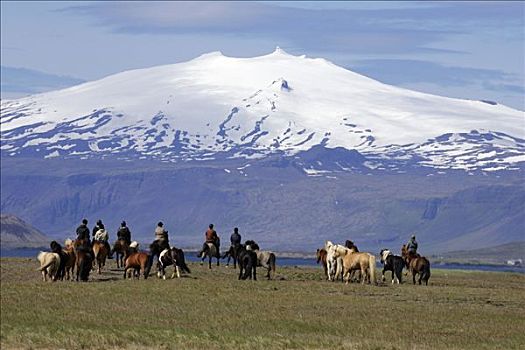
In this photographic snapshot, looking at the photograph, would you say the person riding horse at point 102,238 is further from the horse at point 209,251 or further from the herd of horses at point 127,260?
the horse at point 209,251

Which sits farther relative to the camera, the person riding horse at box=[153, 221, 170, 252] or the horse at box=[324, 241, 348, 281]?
the horse at box=[324, 241, 348, 281]

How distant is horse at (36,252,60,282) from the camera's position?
49469 millimetres

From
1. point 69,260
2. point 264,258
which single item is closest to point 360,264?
point 264,258

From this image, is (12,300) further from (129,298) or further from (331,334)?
(331,334)

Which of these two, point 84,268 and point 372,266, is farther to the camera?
point 372,266

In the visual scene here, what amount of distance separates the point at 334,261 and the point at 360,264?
2.12m

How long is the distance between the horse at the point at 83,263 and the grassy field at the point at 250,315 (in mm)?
921

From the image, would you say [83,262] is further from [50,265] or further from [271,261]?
[271,261]

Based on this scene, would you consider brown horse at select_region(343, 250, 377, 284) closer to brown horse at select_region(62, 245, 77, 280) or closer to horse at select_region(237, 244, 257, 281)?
horse at select_region(237, 244, 257, 281)

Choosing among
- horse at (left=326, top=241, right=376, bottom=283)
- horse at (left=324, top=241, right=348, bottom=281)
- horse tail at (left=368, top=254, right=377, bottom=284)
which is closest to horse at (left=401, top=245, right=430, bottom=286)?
horse at (left=326, top=241, right=376, bottom=283)

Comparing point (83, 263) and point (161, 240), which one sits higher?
point (161, 240)

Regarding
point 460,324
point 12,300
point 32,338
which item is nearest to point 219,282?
point 12,300

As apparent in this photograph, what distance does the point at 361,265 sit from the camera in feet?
172

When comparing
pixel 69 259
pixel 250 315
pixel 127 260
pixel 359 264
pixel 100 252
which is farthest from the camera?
pixel 100 252
